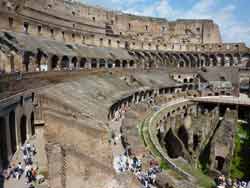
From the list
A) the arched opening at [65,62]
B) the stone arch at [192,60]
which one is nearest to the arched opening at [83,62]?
the arched opening at [65,62]

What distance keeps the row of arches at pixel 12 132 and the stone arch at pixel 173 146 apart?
10.8m

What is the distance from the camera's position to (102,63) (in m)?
34.7

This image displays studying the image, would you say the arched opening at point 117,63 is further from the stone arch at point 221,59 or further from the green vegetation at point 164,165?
the green vegetation at point 164,165

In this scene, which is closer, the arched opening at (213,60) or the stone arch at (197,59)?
the stone arch at (197,59)

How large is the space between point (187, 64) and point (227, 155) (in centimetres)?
3046

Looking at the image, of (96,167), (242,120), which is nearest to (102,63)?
(242,120)

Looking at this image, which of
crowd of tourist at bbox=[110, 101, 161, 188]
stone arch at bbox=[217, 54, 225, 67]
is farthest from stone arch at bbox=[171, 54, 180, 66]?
crowd of tourist at bbox=[110, 101, 161, 188]

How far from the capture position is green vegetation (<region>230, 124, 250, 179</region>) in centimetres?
1955

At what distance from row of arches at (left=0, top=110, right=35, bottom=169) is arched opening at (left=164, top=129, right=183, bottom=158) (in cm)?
1081

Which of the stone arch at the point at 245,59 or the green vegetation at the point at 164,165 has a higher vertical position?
the stone arch at the point at 245,59

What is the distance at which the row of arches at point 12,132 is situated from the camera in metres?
10.8

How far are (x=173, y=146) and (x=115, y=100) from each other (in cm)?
579

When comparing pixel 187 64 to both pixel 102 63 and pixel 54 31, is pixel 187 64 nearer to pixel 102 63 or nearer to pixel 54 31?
pixel 102 63

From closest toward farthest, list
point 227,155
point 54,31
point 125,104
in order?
point 227,155
point 125,104
point 54,31
